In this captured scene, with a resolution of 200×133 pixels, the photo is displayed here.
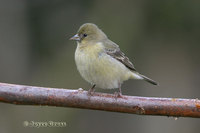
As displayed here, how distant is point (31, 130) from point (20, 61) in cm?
226

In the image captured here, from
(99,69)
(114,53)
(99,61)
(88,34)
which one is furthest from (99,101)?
(88,34)

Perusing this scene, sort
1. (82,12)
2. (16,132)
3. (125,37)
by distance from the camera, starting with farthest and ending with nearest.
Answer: (82,12), (125,37), (16,132)

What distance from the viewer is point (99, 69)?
17.2ft

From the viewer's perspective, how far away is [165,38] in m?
9.38

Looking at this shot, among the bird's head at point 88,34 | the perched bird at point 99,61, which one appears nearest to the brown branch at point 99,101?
the perched bird at point 99,61

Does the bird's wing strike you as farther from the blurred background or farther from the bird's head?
the blurred background

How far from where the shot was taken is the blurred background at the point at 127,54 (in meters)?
8.88

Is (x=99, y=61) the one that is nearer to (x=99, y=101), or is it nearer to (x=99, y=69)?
(x=99, y=69)

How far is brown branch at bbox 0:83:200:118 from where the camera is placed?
4.01 meters

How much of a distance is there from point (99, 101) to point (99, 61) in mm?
1160

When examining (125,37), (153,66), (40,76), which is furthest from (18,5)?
(153,66)

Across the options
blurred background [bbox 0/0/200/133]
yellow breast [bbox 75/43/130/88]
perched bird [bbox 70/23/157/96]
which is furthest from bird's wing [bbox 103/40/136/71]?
blurred background [bbox 0/0/200/133]

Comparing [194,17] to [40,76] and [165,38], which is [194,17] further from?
[40,76]

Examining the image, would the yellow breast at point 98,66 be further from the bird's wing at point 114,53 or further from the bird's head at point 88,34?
the bird's head at point 88,34
